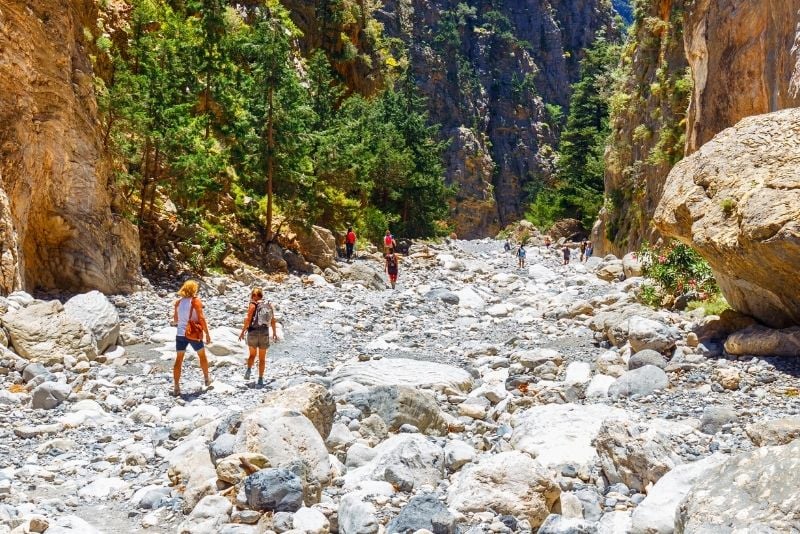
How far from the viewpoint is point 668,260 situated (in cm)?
1507

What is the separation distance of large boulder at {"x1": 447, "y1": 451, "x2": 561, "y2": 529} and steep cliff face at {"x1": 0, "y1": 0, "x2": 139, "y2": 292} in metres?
10.7

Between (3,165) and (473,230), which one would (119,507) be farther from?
(473,230)

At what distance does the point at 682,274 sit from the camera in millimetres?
14414

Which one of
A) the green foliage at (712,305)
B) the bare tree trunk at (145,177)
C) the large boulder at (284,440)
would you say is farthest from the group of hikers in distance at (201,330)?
the bare tree trunk at (145,177)

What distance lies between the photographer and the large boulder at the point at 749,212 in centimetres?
919

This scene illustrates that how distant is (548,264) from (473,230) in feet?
129

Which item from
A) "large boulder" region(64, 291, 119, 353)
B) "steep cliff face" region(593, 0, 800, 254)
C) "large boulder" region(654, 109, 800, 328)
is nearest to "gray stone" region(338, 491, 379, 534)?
"large boulder" region(654, 109, 800, 328)

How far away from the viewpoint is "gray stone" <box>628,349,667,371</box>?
10.2 metres

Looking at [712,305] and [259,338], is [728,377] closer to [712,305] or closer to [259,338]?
[712,305]

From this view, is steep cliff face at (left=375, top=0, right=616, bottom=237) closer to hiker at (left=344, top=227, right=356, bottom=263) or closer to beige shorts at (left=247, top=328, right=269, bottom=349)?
hiker at (left=344, top=227, right=356, bottom=263)

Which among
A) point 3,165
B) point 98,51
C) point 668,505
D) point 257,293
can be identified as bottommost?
point 668,505

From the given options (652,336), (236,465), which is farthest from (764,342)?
(236,465)

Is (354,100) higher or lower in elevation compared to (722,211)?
higher

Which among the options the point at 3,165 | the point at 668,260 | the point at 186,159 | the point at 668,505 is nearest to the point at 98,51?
the point at 186,159
